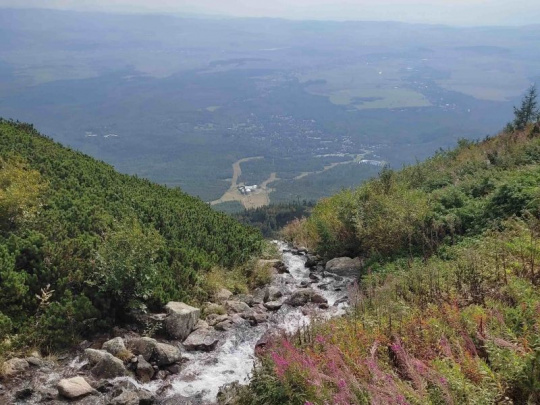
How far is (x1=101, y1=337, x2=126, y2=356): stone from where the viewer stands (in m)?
8.31

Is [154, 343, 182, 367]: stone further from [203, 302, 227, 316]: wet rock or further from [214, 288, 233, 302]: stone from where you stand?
Answer: [214, 288, 233, 302]: stone

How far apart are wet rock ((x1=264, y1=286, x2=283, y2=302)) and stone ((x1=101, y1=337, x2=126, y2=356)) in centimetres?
458

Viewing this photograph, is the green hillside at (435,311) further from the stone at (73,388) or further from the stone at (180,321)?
the stone at (180,321)

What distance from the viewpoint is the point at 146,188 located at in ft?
64.4

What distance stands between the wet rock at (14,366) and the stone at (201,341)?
2.92m

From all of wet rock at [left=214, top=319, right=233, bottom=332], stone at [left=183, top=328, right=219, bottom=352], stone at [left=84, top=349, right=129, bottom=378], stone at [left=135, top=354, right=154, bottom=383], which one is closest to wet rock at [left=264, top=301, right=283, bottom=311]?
wet rock at [left=214, top=319, right=233, bottom=332]

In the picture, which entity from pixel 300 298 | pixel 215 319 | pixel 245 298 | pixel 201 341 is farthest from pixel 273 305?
pixel 201 341

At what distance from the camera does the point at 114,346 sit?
840 centimetres

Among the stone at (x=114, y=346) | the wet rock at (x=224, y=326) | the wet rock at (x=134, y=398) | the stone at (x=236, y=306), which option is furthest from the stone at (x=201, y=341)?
the wet rock at (x=134, y=398)

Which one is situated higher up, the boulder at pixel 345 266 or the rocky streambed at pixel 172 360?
the rocky streambed at pixel 172 360

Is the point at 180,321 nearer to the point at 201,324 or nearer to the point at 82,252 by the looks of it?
the point at 201,324

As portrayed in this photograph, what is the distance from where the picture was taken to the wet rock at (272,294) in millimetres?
12258

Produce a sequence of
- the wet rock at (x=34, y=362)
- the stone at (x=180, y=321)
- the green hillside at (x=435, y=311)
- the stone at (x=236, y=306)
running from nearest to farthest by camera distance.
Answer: the green hillside at (x=435, y=311) → the wet rock at (x=34, y=362) → the stone at (x=180, y=321) → the stone at (x=236, y=306)

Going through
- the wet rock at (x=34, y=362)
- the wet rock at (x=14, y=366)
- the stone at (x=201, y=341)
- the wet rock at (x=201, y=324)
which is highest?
the wet rock at (x=14, y=366)
